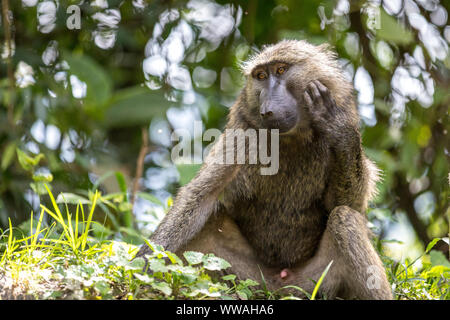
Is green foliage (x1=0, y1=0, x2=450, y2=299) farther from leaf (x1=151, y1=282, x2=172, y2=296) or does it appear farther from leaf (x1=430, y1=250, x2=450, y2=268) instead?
leaf (x1=151, y1=282, x2=172, y2=296)

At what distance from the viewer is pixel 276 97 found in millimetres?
4086

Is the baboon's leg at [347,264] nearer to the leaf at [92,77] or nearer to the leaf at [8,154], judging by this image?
the leaf at [92,77]

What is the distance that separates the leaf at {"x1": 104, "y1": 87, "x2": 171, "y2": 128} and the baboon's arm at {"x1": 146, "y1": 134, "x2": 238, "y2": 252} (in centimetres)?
188

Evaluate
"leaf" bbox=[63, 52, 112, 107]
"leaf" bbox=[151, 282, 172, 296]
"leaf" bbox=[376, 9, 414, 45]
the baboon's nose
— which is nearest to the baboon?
the baboon's nose

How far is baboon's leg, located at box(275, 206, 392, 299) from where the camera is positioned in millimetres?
3682

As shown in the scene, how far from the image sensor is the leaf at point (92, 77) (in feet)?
19.6

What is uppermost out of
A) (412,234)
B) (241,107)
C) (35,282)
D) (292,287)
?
(241,107)

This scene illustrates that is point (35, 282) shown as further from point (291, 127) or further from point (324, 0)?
point (324, 0)

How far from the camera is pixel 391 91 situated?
688cm

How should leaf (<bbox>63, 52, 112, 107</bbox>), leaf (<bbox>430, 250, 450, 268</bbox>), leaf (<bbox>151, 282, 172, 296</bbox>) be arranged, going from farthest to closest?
leaf (<bbox>63, 52, 112, 107</bbox>), leaf (<bbox>430, 250, 450, 268</bbox>), leaf (<bbox>151, 282, 172, 296</bbox>)

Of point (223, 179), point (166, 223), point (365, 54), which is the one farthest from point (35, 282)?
point (365, 54)

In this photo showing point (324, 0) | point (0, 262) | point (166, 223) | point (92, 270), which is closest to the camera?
point (92, 270)

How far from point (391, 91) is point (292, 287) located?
3639 millimetres

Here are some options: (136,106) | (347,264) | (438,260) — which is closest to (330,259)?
(347,264)
